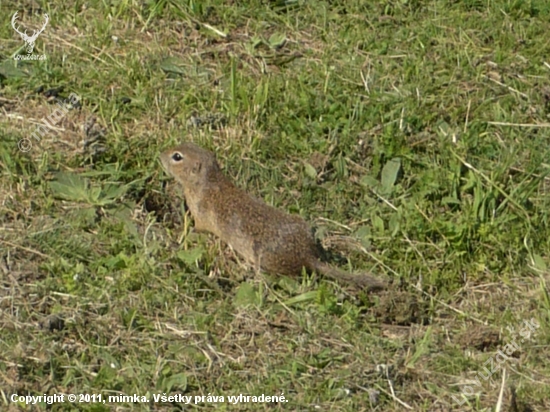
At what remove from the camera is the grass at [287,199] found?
5328mm

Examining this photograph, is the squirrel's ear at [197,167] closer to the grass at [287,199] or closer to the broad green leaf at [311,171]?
the grass at [287,199]

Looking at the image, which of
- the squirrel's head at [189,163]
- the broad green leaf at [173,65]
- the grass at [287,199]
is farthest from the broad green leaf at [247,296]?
the broad green leaf at [173,65]

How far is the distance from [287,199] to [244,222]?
0.55 meters

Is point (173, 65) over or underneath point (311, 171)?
over

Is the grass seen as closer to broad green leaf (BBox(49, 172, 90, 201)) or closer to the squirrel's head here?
broad green leaf (BBox(49, 172, 90, 201))

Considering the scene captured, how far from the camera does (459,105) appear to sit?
715 centimetres

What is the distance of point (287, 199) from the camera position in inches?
258

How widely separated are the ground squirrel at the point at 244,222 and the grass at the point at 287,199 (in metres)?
0.08

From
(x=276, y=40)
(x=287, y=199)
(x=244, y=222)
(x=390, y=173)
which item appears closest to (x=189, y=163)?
(x=244, y=222)

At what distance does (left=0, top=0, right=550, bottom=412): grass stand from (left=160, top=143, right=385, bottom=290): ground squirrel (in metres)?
0.08

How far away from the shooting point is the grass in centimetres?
533

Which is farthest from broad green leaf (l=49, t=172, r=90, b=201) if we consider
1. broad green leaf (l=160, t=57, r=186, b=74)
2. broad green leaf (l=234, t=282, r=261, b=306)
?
broad green leaf (l=160, t=57, r=186, b=74)

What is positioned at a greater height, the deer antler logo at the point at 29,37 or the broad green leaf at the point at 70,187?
the deer antler logo at the point at 29,37

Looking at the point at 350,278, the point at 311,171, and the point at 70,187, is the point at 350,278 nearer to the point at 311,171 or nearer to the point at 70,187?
the point at 311,171
